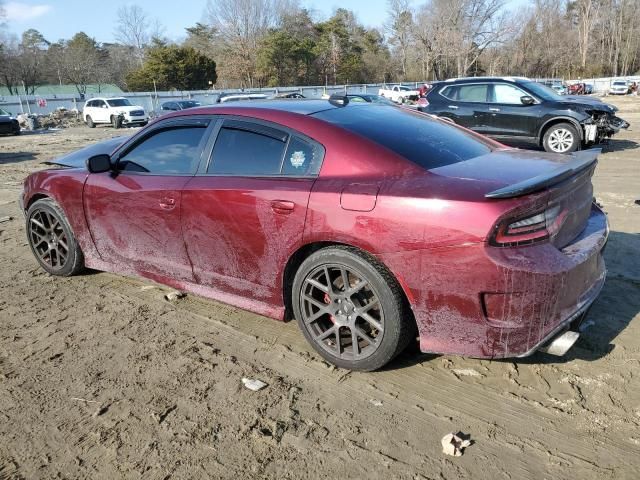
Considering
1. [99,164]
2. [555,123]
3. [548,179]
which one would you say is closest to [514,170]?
[548,179]

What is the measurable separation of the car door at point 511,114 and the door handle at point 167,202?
29.3ft

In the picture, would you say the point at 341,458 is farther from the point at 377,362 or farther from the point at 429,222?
the point at 429,222

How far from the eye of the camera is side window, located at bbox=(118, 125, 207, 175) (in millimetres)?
3605

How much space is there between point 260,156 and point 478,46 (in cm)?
7502

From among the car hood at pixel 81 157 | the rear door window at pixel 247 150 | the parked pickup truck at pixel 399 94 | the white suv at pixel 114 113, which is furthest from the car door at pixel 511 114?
the parked pickup truck at pixel 399 94

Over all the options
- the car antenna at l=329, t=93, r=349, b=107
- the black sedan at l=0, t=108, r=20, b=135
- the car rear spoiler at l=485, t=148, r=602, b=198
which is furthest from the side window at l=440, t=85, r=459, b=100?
the black sedan at l=0, t=108, r=20, b=135

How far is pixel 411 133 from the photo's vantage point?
10.6ft

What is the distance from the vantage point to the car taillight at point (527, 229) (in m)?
2.38

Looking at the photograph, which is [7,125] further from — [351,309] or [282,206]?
[351,309]

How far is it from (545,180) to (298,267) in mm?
1451

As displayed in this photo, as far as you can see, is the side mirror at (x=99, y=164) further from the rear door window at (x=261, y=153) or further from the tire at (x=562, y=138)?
the tire at (x=562, y=138)

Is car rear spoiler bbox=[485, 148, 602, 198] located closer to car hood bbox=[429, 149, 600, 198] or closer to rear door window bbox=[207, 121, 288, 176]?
car hood bbox=[429, 149, 600, 198]

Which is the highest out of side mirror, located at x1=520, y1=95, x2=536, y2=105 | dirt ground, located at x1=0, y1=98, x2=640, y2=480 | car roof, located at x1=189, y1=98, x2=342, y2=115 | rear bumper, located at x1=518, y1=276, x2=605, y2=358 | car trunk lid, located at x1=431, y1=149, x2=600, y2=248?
car roof, located at x1=189, y1=98, x2=342, y2=115

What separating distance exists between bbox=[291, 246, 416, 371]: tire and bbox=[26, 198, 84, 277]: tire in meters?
2.44
